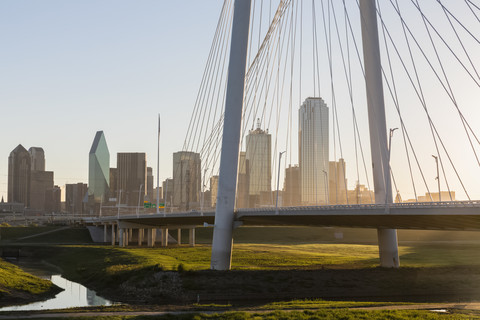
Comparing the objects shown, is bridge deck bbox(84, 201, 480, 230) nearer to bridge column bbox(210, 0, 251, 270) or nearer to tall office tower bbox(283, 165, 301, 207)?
bridge column bbox(210, 0, 251, 270)

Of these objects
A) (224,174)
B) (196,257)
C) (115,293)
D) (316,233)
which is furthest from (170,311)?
(316,233)

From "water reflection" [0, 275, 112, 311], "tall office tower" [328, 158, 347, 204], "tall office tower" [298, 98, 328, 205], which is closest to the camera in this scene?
"water reflection" [0, 275, 112, 311]

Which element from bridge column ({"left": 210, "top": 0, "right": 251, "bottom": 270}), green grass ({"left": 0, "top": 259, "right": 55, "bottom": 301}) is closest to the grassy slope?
green grass ({"left": 0, "top": 259, "right": 55, "bottom": 301})

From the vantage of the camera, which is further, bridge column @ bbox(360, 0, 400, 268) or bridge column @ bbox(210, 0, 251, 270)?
bridge column @ bbox(210, 0, 251, 270)

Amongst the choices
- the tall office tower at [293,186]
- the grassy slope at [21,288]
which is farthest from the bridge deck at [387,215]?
the tall office tower at [293,186]

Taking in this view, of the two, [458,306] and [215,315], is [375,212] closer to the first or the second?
[458,306]

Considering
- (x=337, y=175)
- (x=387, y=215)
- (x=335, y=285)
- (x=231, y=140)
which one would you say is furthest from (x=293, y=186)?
(x=387, y=215)

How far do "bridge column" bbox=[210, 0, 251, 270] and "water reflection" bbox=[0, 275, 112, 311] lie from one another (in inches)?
456

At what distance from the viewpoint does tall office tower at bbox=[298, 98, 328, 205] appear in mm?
101125

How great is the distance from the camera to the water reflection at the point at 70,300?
4291 cm

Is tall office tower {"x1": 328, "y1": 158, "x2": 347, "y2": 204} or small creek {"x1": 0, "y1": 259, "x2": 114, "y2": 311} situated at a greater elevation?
tall office tower {"x1": 328, "y1": 158, "x2": 347, "y2": 204}

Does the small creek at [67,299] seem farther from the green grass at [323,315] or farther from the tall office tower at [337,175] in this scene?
the tall office tower at [337,175]

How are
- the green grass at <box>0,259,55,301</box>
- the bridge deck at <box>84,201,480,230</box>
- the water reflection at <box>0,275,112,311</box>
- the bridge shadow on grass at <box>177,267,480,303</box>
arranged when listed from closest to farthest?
the bridge deck at <box>84,201,480,230</box>, the water reflection at <box>0,275,112,311</box>, the green grass at <box>0,259,55,301</box>, the bridge shadow on grass at <box>177,267,480,303</box>

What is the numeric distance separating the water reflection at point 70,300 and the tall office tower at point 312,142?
1893 inches
